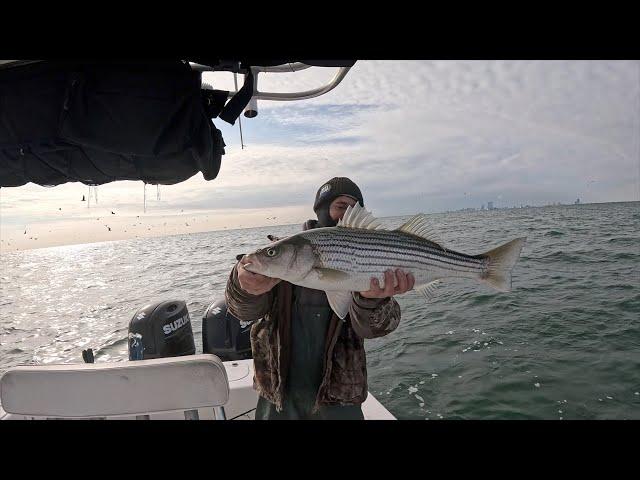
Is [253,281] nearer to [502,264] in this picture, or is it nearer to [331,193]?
[331,193]

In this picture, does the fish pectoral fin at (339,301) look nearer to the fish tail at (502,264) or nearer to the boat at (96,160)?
the boat at (96,160)

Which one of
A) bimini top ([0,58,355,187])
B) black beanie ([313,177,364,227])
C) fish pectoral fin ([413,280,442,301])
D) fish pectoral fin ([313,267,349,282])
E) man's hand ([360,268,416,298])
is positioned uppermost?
bimini top ([0,58,355,187])

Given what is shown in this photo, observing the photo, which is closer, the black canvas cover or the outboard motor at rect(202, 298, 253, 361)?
the black canvas cover

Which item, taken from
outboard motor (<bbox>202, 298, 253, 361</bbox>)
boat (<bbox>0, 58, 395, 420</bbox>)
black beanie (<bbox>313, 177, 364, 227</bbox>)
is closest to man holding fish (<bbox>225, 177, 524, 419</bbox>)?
black beanie (<bbox>313, 177, 364, 227</bbox>)

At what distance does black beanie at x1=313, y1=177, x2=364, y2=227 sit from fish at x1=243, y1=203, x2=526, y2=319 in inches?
20.6

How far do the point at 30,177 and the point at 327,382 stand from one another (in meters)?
2.95

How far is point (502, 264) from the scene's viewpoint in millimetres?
3289

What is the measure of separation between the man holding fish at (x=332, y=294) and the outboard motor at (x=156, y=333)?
282 cm

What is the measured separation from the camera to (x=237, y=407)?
15.9 ft

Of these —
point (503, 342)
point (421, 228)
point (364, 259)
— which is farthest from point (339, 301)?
point (503, 342)

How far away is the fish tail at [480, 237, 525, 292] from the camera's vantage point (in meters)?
3.24

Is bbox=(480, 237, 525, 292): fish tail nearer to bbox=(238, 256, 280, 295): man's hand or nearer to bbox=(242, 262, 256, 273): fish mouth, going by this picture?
bbox=(238, 256, 280, 295): man's hand

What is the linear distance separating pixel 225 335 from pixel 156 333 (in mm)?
1046
